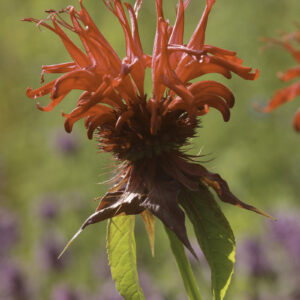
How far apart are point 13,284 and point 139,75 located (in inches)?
65.7

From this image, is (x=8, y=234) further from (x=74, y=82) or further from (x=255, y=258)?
(x=74, y=82)

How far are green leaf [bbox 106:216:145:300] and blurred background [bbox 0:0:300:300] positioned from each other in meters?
0.81

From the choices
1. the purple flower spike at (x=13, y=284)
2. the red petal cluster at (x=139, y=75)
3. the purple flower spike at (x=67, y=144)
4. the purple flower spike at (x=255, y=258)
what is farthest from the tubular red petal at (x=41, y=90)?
the purple flower spike at (x=67, y=144)

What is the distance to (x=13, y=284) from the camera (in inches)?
108

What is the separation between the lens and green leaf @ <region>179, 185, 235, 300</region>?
1158mm

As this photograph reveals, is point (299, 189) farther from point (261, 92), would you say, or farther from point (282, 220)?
point (282, 220)

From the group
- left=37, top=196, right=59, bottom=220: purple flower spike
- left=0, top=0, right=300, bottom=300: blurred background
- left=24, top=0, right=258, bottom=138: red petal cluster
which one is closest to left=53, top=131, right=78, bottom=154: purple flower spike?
left=0, top=0, right=300, bottom=300: blurred background

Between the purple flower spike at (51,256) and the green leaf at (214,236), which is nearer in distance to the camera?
the green leaf at (214,236)

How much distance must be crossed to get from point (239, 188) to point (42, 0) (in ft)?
11.7

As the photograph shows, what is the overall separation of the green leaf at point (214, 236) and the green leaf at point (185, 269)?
5 cm

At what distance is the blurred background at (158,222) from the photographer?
2680mm

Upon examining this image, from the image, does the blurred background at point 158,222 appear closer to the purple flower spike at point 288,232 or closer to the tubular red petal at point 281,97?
the purple flower spike at point 288,232

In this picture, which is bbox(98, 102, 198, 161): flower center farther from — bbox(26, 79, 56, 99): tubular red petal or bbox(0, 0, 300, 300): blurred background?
bbox(0, 0, 300, 300): blurred background

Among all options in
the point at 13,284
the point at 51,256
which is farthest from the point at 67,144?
the point at 13,284
